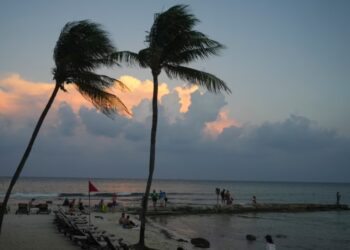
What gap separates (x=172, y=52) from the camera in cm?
1579

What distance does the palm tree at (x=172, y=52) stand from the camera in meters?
15.4

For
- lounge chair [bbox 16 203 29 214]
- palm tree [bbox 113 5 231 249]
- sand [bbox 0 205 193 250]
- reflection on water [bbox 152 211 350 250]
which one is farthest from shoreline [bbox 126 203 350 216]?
palm tree [bbox 113 5 231 249]

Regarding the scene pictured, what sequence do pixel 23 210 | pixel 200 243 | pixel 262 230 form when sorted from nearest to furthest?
pixel 200 243 < pixel 262 230 < pixel 23 210

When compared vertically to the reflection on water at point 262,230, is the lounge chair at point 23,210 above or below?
above

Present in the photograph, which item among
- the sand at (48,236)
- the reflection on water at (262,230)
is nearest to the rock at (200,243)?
the sand at (48,236)

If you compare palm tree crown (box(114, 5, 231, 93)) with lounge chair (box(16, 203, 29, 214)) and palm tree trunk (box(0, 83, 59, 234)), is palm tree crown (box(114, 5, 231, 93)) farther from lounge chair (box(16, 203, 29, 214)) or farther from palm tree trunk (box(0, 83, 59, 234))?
lounge chair (box(16, 203, 29, 214))

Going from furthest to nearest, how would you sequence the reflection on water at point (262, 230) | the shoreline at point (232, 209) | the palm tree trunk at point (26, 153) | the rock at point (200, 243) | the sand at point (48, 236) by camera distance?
the shoreline at point (232, 209), the reflection on water at point (262, 230), the rock at point (200, 243), the sand at point (48, 236), the palm tree trunk at point (26, 153)

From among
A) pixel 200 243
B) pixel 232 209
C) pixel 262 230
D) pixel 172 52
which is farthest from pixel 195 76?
pixel 232 209

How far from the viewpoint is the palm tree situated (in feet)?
50.4

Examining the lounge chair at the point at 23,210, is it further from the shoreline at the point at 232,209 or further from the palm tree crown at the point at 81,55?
the palm tree crown at the point at 81,55

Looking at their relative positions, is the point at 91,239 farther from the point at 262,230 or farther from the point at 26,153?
the point at 262,230

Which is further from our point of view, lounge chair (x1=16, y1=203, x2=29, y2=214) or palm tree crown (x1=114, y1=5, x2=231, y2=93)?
lounge chair (x1=16, y1=203, x2=29, y2=214)

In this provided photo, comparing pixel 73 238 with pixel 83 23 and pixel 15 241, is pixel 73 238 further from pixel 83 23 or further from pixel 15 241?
pixel 83 23

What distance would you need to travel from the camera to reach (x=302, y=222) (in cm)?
3712
